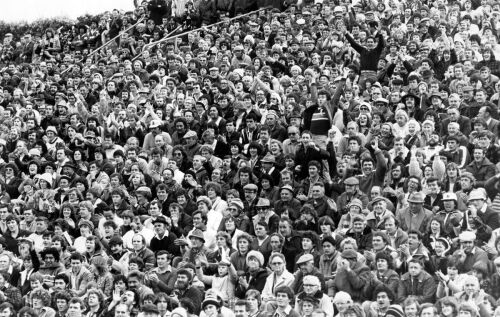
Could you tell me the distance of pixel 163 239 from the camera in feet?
65.0

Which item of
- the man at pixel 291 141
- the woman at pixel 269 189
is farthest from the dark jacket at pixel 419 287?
the man at pixel 291 141

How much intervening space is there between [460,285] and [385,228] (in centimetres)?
217

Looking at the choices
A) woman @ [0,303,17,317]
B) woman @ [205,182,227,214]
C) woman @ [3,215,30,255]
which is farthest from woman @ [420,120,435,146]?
woman @ [0,303,17,317]

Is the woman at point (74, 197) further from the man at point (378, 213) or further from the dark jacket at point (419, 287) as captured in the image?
the dark jacket at point (419, 287)

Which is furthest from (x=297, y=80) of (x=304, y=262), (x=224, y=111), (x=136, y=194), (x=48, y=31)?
(x=48, y=31)

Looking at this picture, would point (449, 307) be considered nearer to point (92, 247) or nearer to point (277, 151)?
point (92, 247)

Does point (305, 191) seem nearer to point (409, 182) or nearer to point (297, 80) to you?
point (409, 182)

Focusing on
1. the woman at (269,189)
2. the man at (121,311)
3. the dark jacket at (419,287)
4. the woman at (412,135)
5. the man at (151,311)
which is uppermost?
the woman at (412,135)

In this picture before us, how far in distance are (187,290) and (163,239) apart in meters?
2.04

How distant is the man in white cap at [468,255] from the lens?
54.5 ft

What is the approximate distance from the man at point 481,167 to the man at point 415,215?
Answer: 114 cm

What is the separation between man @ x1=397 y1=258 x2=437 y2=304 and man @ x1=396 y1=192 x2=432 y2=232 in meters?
1.70

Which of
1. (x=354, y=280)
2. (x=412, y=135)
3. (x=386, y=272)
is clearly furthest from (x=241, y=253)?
(x=412, y=135)

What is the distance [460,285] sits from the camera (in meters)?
16.1
